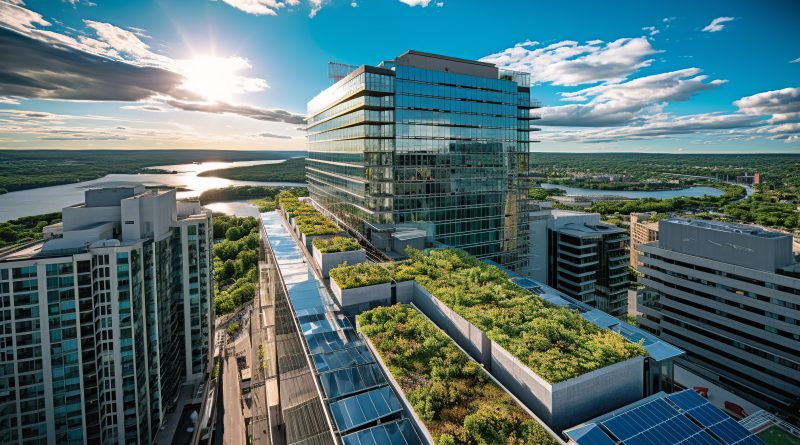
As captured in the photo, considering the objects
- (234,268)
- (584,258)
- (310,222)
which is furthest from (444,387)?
(234,268)

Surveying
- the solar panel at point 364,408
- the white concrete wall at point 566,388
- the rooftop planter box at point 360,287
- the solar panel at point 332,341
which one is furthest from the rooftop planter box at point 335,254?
the white concrete wall at point 566,388

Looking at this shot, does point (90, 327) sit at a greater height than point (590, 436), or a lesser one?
lesser

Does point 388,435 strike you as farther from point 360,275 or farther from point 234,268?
point 234,268

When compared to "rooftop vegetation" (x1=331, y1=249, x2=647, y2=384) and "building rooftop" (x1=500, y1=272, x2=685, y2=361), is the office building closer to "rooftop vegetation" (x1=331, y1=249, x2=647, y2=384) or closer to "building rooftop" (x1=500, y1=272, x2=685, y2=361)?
"building rooftop" (x1=500, y1=272, x2=685, y2=361)

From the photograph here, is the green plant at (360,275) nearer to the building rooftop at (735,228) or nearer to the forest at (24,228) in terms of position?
the building rooftop at (735,228)

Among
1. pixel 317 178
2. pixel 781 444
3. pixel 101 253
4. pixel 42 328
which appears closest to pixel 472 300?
pixel 781 444

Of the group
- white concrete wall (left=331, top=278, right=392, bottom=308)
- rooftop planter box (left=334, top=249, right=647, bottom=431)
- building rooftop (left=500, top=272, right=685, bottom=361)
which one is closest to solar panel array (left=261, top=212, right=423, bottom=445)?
white concrete wall (left=331, top=278, right=392, bottom=308)

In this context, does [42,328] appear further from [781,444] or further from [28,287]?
[781,444]
